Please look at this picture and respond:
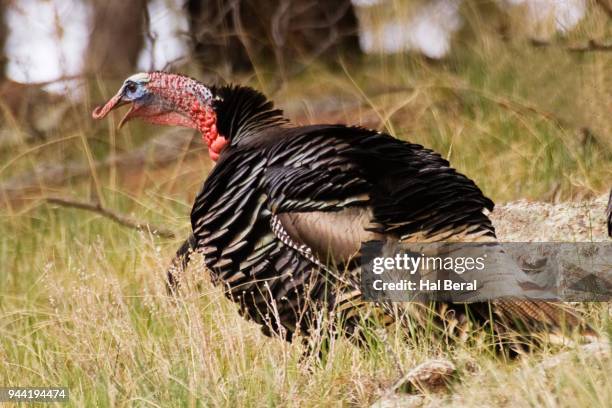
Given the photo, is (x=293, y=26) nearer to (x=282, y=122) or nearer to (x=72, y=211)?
(x=72, y=211)

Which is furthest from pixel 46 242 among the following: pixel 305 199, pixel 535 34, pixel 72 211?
pixel 535 34

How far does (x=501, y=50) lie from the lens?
788 centimetres

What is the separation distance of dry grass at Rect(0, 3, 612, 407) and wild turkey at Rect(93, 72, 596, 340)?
15cm

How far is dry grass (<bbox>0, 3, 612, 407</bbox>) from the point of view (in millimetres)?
4020

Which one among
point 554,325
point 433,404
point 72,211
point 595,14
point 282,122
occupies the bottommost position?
point 433,404

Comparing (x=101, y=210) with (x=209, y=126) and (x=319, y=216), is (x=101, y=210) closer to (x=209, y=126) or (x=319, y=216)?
(x=209, y=126)

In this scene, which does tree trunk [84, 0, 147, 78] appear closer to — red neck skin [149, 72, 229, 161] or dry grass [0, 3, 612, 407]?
dry grass [0, 3, 612, 407]

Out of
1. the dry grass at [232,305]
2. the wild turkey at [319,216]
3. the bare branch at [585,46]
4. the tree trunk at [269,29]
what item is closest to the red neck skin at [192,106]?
the wild turkey at [319,216]

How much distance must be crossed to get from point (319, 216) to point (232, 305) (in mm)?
789

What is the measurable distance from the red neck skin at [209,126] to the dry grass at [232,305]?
1.77 feet

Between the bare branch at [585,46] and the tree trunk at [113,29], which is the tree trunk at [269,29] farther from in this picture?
the bare branch at [585,46]

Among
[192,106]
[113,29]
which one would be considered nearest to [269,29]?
[113,29]

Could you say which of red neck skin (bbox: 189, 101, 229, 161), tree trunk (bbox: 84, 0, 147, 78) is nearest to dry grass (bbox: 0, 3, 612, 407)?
red neck skin (bbox: 189, 101, 229, 161)

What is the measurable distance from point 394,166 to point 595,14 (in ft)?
10.4
